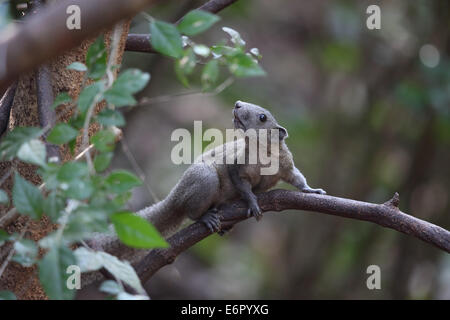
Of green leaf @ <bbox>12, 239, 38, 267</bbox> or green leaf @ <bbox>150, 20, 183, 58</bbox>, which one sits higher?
green leaf @ <bbox>150, 20, 183, 58</bbox>

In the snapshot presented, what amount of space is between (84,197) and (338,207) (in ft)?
4.16

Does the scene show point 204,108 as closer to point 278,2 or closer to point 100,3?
point 278,2

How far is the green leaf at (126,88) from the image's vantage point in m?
1.42

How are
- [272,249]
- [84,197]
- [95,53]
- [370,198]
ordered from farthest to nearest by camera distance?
1. [272,249]
2. [370,198]
3. [95,53]
4. [84,197]

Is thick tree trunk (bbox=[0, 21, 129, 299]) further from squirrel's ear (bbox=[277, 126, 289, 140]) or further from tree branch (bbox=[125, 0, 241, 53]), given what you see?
squirrel's ear (bbox=[277, 126, 289, 140])

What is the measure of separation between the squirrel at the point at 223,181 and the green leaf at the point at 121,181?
1.63 m

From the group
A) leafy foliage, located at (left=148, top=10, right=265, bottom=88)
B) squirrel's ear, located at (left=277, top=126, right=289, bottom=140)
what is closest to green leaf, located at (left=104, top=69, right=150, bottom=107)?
A: leafy foliage, located at (left=148, top=10, right=265, bottom=88)

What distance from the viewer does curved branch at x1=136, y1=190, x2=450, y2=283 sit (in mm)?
2184

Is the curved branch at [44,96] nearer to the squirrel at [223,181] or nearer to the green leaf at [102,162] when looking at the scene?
the green leaf at [102,162]

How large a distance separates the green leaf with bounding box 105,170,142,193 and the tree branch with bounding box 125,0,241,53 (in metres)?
1.25

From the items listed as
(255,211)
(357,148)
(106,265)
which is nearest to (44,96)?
(106,265)

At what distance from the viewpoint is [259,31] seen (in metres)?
7.77
